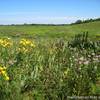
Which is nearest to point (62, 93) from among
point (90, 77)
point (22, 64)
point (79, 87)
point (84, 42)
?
point (79, 87)

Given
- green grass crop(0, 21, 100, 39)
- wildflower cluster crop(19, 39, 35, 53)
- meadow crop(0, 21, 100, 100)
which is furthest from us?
green grass crop(0, 21, 100, 39)

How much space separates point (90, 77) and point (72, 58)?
4.70 feet

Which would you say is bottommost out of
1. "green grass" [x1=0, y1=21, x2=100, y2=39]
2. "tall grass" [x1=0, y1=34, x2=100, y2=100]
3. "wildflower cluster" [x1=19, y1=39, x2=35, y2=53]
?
"green grass" [x1=0, y1=21, x2=100, y2=39]

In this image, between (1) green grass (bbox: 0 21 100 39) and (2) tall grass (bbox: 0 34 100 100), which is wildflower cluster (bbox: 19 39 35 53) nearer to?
(2) tall grass (bbox: 0 34 100 100)

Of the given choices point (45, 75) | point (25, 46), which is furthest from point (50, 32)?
point (45, 75)

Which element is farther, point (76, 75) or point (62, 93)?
point (76, 75)

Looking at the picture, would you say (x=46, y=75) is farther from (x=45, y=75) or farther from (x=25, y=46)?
(x=25, y=46)

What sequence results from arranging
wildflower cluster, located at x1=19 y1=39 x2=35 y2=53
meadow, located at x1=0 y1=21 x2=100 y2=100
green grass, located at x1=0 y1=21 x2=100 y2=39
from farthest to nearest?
green grass, located at x1=0 y1=21 x2=100 y2=39 < wildflower cluster, located at x1=19 y1=39 x2=35 y2=53 < meadow, located at x1=0 y1=21 x2=100 y2=100

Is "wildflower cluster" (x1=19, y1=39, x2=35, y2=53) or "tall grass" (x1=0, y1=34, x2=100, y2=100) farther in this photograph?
"wildflower cluster" (x1=19, y1=39, x2=35, y2=53)

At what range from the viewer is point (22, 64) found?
337 inches

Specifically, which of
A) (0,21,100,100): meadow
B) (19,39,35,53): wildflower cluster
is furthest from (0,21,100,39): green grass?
(0,21,100,100): meadow

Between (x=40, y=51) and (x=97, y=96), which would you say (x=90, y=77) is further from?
(x=40, y=51)

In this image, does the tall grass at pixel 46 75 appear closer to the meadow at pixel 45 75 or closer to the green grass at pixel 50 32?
the meadow at pixel 45 75

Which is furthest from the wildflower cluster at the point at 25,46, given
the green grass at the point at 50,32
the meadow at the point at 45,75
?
the green grass at the point at 50,32
